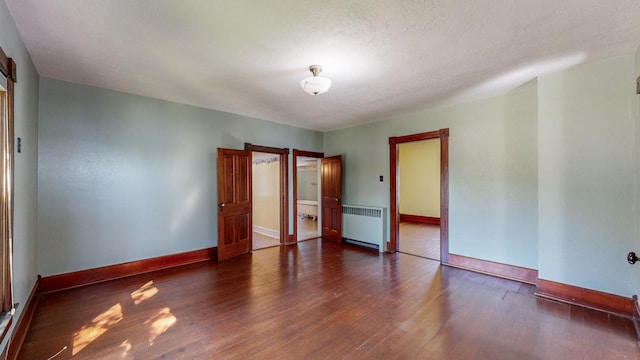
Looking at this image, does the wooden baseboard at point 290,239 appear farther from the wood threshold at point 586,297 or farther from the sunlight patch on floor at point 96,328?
the wood threshold at point 586,297

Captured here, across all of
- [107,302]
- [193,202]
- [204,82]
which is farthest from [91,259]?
[204,82]

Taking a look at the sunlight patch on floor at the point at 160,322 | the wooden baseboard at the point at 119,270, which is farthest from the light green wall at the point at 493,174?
the wooden baseboard at the point at 119,270

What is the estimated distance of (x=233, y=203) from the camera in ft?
15.3

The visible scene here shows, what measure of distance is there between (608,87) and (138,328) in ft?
17.1

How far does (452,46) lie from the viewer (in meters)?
2.42

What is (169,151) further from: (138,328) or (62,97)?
(138,328)

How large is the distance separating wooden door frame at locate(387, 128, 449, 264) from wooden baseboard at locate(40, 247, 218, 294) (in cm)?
336

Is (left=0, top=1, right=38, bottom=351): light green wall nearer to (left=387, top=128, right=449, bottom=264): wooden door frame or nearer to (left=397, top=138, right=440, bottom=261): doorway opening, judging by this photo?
(left=387, top=128, right=449, bottom=264): wooden door frame

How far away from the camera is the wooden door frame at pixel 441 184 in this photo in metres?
4.31

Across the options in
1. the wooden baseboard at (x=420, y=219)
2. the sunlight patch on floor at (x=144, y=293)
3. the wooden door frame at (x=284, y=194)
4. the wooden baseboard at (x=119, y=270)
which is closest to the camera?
the sunlight patch on floor at (x=144, y=293)

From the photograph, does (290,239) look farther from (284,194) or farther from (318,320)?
(318,320)

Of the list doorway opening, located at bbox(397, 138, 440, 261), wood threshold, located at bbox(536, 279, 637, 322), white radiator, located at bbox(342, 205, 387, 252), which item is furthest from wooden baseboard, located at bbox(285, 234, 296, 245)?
wood threshold, located at bbox(536, 279, 637, 322)

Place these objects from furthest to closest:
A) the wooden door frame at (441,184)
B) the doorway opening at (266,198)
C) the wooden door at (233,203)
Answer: the doorway opening at (266,198), the wooden door at (233,203), the wooden door frame at (441,184)

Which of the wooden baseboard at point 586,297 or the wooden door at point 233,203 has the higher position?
the wooden door at point 233,203
